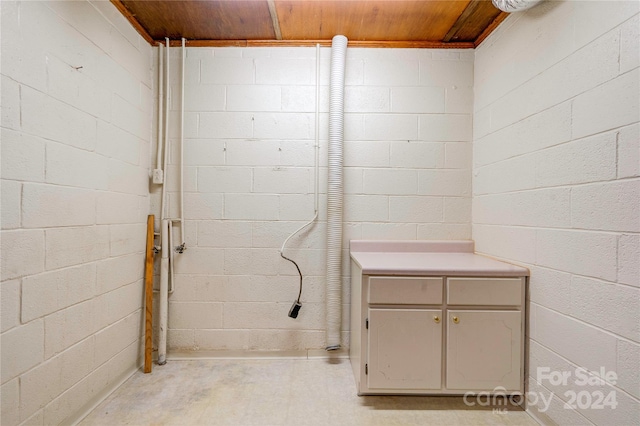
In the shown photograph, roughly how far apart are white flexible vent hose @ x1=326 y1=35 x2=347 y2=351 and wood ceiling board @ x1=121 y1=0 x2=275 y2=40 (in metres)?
0.53

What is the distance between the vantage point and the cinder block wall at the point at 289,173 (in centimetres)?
209

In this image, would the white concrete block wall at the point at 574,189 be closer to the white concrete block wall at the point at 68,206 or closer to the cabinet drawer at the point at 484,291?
the cabinet drawer at the point at 484,291

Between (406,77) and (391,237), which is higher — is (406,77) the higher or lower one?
the higher one

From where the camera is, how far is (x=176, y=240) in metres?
2.08

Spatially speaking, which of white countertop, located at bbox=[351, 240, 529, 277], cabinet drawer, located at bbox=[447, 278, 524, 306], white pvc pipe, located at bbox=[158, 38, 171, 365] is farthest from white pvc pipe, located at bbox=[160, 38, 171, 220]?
cabinet drawer, located at bbox=[447, 278, 524, 306]

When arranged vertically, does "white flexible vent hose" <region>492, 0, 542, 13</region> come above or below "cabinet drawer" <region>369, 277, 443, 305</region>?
above

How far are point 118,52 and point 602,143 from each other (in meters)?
2.57

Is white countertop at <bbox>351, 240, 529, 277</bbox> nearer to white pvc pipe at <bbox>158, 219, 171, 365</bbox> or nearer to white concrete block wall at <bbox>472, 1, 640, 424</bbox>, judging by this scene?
white concrete block wall at <bbox>472, 1, 640, 424</bbox>

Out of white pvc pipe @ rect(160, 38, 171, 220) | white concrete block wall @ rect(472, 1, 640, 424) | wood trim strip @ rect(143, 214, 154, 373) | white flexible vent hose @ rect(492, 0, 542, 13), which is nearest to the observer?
white concrete block wall @ rect(472, 1, 640, 424)

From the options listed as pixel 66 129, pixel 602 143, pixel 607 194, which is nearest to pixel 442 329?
pixel 607 194

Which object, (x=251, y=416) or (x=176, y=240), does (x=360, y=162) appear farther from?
(x=251, y=416)

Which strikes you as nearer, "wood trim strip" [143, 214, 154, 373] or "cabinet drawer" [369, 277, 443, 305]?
"cabinet drawer" [369, 277, 443, 305]

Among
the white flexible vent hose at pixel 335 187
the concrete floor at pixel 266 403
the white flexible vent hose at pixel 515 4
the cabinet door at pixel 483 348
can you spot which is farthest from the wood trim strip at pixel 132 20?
the cabinet door at pixel 483 348

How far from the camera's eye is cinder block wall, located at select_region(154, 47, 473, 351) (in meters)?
2.09
